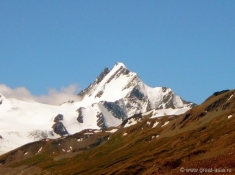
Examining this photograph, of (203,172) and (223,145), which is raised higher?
(223,145)

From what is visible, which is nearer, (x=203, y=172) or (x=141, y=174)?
(x=203, y=172)

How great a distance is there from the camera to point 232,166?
347 feet

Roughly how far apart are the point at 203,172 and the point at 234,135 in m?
80.6

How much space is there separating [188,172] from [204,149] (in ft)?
270

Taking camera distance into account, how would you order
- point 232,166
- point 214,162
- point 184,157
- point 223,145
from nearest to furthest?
point 232,166 → point 214,162 → point 223,145 → point 184,157

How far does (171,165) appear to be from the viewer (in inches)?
7116

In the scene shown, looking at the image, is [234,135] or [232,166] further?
[234,135]

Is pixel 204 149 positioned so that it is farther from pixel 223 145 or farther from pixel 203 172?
pixel 203 172

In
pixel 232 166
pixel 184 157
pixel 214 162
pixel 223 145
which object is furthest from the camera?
pixel 184 157

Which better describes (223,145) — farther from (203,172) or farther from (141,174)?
(203,172)

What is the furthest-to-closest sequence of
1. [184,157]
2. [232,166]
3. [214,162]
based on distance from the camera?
1. [184,157]
2. [214,162]
3. [232,166]

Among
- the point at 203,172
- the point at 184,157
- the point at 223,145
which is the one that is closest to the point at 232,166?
the point at 203,172

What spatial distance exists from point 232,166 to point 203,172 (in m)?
5.98

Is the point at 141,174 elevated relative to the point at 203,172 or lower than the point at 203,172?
elevated
